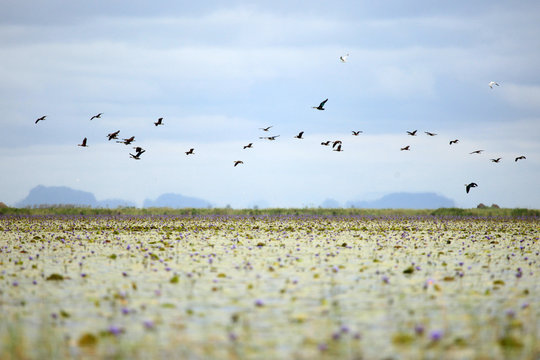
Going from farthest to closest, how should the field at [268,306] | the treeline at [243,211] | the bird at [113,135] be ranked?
1. the treeline at [243,211]
2. the bird at [113,135]
3. the field at [268,306]

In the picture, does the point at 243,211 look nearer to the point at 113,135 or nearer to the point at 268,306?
the point at 113,135

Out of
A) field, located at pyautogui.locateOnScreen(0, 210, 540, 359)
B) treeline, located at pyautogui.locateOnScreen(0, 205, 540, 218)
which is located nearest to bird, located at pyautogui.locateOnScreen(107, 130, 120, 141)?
field, located at pyautogui.locateOnScreen(0, 210, 540, 359)

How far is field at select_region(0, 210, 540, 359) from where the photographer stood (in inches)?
261

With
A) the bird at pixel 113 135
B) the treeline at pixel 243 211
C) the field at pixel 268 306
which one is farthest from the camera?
the treeline at pixel 243 211

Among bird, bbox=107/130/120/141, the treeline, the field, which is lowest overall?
the field

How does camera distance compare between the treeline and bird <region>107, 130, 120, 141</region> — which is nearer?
bird <region>107, 130, 120, 141</region>

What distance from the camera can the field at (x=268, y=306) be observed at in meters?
6.62

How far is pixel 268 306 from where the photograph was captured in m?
8.84

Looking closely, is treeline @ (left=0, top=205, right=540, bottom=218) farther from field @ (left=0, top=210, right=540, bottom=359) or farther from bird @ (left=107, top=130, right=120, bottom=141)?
field @ (left=0, top=210, right=540, bottom=359)

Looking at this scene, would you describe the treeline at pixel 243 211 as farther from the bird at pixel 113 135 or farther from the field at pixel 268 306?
the field at pixel 268 306

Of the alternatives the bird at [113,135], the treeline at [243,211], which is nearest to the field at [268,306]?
the bird at [113,135]

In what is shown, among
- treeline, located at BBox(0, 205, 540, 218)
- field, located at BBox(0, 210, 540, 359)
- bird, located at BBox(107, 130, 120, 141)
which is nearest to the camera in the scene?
field, located at BBox(0, 210, 540, 359)

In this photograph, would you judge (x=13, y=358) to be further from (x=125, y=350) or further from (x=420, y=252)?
(x=420, y=252)

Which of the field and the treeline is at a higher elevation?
the treeline
